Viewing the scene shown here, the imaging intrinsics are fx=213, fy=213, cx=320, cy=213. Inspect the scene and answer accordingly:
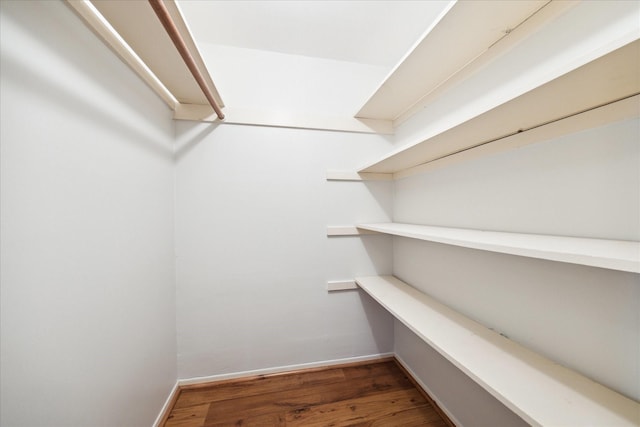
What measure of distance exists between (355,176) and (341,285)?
0.85 meters

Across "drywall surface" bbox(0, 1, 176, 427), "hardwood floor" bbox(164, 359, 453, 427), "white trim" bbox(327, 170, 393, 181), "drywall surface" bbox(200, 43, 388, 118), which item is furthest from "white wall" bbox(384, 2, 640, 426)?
"drywall surface" bbox(0, 1, 176, 427)

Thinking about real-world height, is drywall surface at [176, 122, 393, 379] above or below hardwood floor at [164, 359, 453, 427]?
above

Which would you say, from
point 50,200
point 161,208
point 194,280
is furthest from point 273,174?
point 50,200

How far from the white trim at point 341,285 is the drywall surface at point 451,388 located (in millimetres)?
494

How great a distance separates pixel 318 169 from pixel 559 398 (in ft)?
4.84

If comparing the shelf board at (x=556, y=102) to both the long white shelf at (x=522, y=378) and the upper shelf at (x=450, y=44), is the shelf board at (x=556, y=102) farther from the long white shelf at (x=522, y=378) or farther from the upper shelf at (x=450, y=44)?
the long white shelf at (x=522, y=378)

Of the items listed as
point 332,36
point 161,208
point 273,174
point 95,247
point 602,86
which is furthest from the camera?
point 273,174

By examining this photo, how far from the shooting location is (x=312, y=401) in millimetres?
1329

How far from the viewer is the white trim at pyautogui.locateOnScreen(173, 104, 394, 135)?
1433 millimetres

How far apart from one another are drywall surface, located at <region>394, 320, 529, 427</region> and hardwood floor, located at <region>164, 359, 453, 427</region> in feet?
0.27

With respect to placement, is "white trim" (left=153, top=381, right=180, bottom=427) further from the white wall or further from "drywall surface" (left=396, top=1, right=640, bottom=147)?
"drywall surface" (left=396, top=1, right=640, bottom=147)

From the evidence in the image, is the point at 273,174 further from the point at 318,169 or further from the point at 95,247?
the point at 95,247

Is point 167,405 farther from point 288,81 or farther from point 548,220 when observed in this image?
point 288,81

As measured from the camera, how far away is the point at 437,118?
128 centimetres
